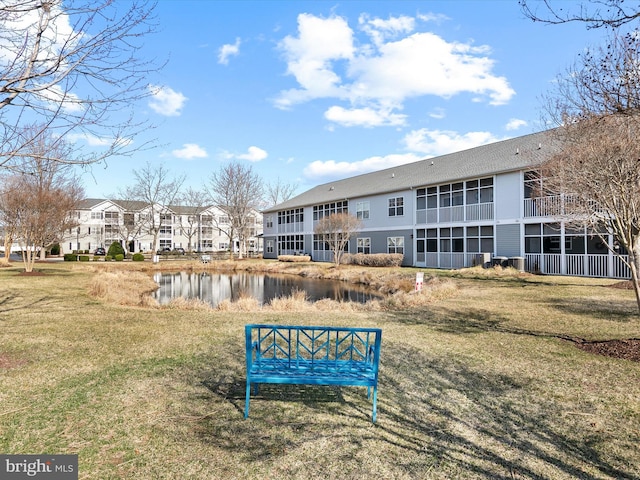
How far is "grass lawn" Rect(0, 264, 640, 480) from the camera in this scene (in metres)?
3.38

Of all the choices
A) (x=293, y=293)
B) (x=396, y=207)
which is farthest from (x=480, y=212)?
(x=293, y=293)

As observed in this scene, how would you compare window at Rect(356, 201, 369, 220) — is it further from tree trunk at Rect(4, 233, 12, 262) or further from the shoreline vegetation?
tree trunk at Rect(4, 233, 12, 262)

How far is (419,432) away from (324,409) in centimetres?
107

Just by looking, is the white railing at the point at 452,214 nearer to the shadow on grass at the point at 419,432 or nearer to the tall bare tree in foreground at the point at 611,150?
the tall bare tree in foreground at the point at 611,150

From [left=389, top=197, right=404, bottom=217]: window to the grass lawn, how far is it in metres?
22.8

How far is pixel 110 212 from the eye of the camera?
6612cm

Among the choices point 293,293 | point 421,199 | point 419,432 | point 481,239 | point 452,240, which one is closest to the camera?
point 419,432

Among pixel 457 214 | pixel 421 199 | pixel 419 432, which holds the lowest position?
pixel 419 432

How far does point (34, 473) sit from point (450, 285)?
1535cm

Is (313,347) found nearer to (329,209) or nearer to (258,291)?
(258,291)

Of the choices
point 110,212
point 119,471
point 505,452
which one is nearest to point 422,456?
point 505,452

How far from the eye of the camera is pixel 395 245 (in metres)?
31.1

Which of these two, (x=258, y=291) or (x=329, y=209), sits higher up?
(x=329, y=209)

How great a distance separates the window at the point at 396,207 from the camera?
102ft
